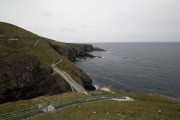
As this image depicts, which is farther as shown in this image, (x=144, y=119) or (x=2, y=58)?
(x=2, y=58)

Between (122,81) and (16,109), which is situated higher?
(16,109)

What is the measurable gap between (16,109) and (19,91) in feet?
69.0

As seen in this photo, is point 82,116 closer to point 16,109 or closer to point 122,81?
point 16,109

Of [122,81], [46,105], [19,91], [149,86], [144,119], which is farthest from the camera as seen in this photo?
[122,81]

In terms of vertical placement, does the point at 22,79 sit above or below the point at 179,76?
above

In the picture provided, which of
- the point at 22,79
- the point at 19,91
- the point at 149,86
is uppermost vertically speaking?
the point at 22,79

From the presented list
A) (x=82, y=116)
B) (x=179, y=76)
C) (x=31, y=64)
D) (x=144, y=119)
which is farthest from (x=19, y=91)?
(x=179, y=76)

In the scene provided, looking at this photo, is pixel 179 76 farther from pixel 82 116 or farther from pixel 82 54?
pixel 82 54

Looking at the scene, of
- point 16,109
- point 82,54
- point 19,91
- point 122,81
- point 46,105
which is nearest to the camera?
point 16,109

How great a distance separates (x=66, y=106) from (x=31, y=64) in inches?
1093

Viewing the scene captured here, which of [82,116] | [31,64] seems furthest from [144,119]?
[31,64]

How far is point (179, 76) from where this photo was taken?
101125 mm

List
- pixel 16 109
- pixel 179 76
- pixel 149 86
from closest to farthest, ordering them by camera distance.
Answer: pixel 16 109
pixel 149 86
pixel 179 76

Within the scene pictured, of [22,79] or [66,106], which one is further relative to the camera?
[22,79]
